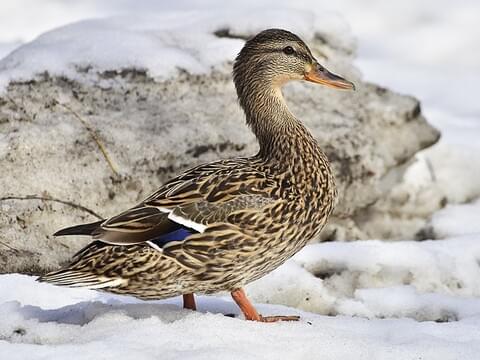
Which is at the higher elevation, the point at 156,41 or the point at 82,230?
the point at 156,41

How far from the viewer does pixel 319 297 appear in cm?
589

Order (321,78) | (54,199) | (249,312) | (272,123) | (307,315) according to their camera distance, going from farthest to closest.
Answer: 1. (54,199)
2. (321,78)
3. (272,123)
4. (307,315)
5. (249,312)

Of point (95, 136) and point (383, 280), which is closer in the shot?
point (383, 280)

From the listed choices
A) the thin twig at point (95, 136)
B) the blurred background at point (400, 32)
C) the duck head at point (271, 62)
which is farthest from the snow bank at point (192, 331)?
the blurred background at point (400, 32)

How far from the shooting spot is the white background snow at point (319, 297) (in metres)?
4.55

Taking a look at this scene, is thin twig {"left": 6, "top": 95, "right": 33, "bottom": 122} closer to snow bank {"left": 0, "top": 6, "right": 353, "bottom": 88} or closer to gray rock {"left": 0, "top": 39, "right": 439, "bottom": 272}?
gray rock {"left": 0, "top": 39, "right": 439, "bottom": 272}

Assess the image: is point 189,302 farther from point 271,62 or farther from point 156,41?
point 156,41

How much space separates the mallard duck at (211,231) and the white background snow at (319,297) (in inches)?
6.5

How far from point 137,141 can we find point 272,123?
1.32m

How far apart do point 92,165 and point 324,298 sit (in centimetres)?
152

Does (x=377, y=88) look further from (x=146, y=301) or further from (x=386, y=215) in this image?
(x=146, y=301)

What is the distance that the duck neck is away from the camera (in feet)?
17.7

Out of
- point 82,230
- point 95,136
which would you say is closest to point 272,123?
point 82,230

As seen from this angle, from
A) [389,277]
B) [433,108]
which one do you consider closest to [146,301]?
[389,277]
